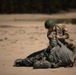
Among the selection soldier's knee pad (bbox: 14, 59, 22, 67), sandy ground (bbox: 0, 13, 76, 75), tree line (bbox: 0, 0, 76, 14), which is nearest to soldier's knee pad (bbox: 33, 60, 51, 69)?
sandy ground (bbox: 0, 13, 76, 75)

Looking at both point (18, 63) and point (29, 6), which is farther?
point (29, 6)

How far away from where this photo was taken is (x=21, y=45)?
12031 mm

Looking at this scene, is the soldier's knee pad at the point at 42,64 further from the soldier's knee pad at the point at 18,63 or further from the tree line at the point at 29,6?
the tree line at the point at 29,6

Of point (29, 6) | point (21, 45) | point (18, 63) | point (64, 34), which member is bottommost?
point (29, 6)

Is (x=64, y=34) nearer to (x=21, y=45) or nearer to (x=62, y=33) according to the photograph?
(x=62, y=33)

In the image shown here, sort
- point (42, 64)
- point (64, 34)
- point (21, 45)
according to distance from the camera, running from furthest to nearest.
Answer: point (21, 45) → point (64, 34) → point (42, 64)

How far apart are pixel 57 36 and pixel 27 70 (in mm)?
980

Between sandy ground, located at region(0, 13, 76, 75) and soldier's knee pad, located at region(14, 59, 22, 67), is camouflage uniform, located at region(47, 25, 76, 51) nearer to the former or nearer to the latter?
sandy ground, located at region(0, 13, 76, 75)

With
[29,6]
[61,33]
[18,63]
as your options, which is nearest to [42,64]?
[18,63]

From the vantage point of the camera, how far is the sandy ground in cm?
830

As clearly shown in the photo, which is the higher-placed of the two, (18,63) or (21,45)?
(18,63)

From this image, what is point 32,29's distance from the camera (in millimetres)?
15852

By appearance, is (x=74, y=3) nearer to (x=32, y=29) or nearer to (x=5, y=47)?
(x=32, y=29)

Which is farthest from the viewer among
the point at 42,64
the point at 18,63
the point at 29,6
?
the point at 29,6
